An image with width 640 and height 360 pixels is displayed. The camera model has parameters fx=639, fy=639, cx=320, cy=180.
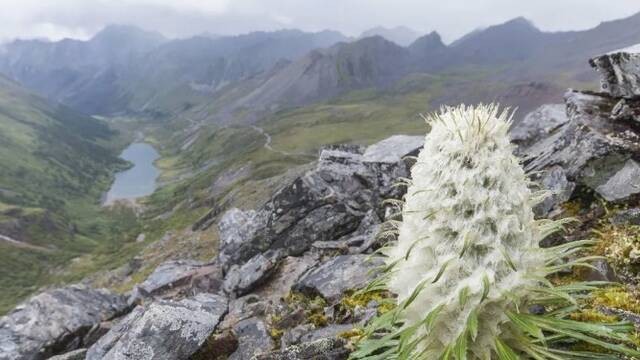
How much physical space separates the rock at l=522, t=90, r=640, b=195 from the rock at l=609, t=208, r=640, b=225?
1.72m

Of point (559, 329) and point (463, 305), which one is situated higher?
point (463, 305)

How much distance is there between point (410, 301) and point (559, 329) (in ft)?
5.20

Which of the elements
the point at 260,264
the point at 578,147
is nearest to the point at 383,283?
the point at 578,147

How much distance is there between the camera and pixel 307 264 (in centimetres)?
2189

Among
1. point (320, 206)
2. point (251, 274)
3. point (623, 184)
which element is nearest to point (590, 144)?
point (623, 184)

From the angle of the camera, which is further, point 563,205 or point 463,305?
point 563,205

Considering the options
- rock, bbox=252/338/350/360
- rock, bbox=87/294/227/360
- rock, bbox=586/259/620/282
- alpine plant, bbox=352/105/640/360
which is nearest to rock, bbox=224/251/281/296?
rock, bbox=87/294/227/360

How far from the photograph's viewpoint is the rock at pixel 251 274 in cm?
2245

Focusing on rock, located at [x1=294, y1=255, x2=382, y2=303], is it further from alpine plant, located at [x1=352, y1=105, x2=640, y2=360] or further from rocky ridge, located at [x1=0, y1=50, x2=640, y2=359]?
alpine plant, located at [x1=352, y1=105, x2=640, y2=360]

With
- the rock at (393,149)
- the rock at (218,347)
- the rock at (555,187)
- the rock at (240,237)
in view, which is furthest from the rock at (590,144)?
the rock at (240,237)

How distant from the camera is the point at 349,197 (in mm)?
25500

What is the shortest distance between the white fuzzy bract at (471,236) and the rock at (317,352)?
445cm

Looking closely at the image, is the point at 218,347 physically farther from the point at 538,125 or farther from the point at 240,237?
the point at 538,125

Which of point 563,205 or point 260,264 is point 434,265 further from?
point 260,264
